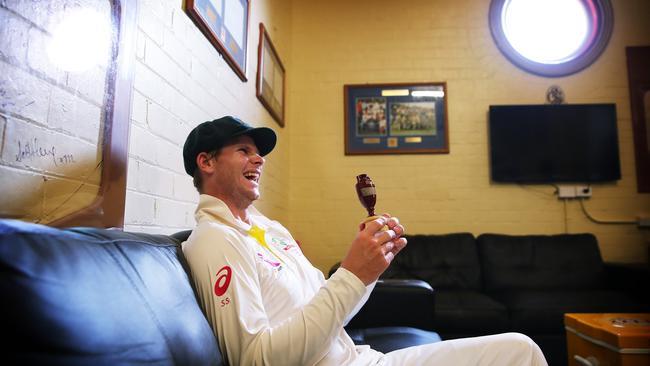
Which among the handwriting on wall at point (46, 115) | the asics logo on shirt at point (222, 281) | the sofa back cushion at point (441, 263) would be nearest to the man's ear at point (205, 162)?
the handwriting on wall at point (46, 115)

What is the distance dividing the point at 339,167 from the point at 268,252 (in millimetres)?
2456

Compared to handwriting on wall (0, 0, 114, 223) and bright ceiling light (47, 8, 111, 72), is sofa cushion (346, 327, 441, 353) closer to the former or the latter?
handwriting on wall (0, 0, 114, 223)

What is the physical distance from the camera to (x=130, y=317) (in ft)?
1.95

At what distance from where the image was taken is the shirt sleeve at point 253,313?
0.88 m

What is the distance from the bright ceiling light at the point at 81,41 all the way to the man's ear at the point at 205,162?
384mm

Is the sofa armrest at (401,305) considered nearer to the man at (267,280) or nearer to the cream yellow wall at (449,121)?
the man at (267,280)

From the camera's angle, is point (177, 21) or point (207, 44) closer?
point (177, 21)

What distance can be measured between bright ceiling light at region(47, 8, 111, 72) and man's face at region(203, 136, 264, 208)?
0.43 metres

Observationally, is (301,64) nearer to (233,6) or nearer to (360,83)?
(360,83)

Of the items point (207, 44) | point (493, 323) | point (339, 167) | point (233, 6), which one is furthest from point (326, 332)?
point (339, 167)

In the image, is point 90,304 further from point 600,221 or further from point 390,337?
point 600,221

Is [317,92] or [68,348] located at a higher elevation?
[317,92]

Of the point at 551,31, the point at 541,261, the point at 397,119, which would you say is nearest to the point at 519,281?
the point at 541,261

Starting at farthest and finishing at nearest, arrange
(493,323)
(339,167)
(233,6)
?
(339,167) → (493,323) → (233,6)
